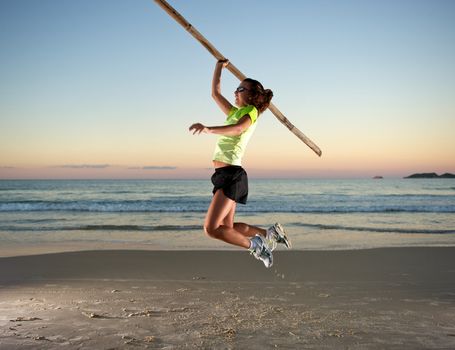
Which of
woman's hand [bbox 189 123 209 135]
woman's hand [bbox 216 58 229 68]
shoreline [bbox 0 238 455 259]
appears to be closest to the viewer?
woman's hand [bbox 189 123 209 135]

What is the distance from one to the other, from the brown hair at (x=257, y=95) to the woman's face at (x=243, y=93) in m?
0.02

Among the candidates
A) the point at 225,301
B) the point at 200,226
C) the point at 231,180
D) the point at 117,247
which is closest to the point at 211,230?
the point at 231,180

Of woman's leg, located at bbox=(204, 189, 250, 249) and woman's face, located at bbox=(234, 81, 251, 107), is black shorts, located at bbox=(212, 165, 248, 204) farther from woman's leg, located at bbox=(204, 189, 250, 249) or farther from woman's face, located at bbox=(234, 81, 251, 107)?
woman's face, located at bbox=(234, 81, 251, 107)

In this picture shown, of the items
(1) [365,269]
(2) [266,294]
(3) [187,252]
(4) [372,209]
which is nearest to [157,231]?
(3) [187,252]

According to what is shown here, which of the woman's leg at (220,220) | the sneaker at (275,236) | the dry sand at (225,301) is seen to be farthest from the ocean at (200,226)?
the woman's leg at (220,220)

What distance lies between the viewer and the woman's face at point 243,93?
4.43 m

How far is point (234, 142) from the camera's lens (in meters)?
4.35

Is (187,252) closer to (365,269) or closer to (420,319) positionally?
(365,269)

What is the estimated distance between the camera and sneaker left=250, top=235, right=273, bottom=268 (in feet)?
15.9

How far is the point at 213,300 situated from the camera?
5676mm

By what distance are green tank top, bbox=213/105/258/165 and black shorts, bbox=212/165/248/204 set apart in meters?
0.07

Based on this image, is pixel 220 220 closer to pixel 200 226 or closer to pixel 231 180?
pixel 231 180

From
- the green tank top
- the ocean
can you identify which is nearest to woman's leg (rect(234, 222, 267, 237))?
the green tank top

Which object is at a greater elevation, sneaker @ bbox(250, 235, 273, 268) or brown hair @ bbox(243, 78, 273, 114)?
brown hair @ bbox(243, 78, 273, 114)
